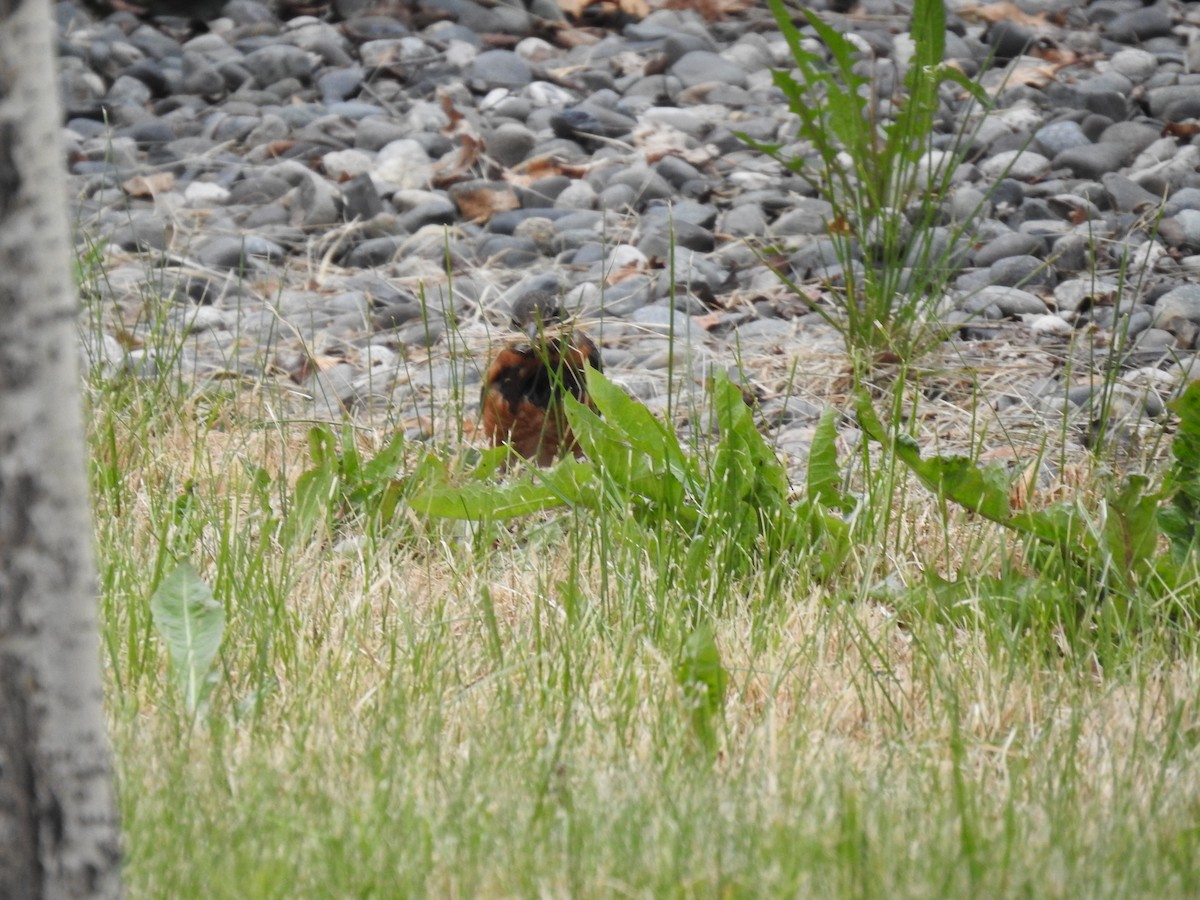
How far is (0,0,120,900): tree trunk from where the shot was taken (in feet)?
4.10

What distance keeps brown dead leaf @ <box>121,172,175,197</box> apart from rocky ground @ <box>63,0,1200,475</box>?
13mm

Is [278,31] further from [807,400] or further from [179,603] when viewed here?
[179,603]

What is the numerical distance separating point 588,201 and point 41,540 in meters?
4.27

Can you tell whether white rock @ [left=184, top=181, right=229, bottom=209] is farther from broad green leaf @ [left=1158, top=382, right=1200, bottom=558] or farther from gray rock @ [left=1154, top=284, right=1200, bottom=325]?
broad green leaf @ [left=1158, top=382, right=1200, bottom=558]

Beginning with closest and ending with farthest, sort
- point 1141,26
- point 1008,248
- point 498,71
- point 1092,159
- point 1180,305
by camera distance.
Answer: point 1180,305 < point 1008,248 < point 1092,159 < point 498,71 < point 1141,26

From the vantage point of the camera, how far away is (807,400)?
3.82m

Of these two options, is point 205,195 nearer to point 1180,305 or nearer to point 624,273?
point 624,273

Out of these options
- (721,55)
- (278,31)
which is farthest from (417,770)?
(278,31)

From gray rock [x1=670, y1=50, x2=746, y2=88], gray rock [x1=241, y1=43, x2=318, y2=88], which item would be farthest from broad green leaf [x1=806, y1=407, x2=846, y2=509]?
gray rock [x1=241, y1=43, x2=318, y2=88]

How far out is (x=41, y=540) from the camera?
1.29 m

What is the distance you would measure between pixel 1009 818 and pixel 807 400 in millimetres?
2250

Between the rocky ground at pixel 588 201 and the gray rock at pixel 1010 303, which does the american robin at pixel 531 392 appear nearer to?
the rocky ground at pixel 588 201

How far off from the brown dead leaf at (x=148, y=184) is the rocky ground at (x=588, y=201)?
0.01 m

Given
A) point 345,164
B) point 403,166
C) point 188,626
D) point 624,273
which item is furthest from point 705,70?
point 188,626
